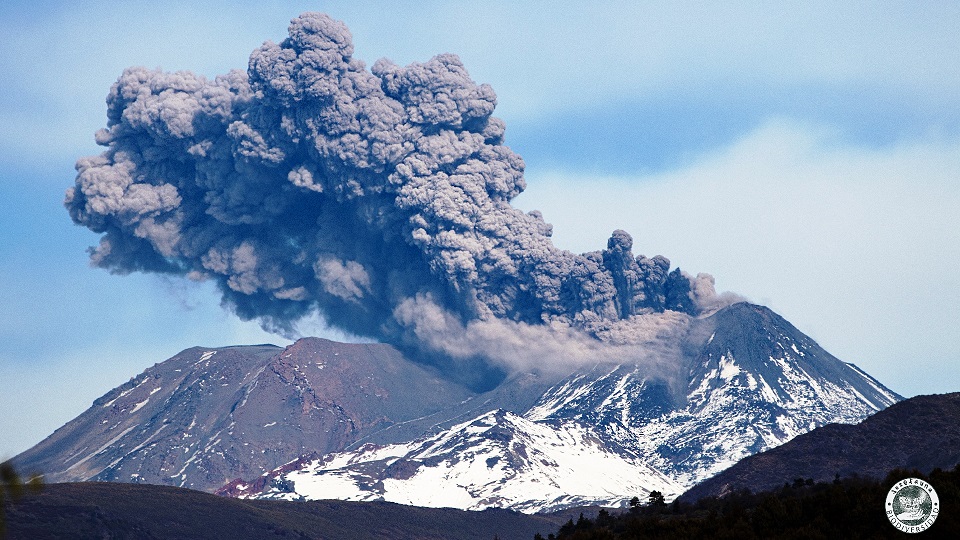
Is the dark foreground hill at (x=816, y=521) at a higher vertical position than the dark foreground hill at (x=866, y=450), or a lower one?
lower

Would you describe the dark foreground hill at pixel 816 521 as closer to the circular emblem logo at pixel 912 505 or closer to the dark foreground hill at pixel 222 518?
the circular emblem logo at pixel 912 505

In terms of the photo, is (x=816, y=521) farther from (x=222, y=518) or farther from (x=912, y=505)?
(x=222, y=518)

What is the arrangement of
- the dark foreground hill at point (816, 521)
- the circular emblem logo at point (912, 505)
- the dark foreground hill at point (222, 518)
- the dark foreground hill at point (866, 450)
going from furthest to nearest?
the dark foreground hill at point (222, 518) < the dark foreground hill at point (866, 450) < the dark foreground hill at point (816, 521) < the circular emblem logo at point (912, 505)

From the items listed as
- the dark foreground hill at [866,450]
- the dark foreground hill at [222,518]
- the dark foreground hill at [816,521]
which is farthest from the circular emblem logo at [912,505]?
the dark foreground hill at [222,518]

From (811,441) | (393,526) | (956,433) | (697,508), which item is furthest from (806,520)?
(393,526)

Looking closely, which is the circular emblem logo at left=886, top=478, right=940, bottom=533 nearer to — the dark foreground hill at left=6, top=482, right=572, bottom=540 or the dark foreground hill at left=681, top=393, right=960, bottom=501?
the dark foreground hill at left=681, top=393, right=960, bottom=501

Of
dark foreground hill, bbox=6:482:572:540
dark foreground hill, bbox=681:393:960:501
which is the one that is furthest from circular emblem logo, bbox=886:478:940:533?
dark foreground hill, bbox=6:482:572:540
